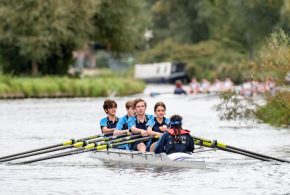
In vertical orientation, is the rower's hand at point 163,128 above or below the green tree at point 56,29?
below

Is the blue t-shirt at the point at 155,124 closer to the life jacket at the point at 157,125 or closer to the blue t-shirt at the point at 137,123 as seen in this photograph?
the life jacket at the point at 157,125

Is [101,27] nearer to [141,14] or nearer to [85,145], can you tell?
[141,14]

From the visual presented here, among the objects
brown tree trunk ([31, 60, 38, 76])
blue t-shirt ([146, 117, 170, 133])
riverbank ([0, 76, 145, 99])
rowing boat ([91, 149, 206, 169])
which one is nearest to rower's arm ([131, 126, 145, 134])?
blue t-shirt ([146, 117, 170, 133])

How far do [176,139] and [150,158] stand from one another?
1.12 m

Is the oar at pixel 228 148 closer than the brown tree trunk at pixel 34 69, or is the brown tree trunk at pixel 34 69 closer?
→ the oar at pixel 228 148

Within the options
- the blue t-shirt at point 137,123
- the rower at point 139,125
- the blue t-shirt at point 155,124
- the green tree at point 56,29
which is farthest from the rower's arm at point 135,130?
the green tree at point 56,29

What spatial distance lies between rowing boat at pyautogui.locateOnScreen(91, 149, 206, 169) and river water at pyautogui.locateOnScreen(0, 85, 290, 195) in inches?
6.7

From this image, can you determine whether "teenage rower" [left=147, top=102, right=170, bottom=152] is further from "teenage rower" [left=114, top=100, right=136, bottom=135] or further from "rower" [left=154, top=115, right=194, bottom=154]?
"teenage rower" [left=114, top=100, right=136, bottom=135]

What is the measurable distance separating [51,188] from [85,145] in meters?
4.54

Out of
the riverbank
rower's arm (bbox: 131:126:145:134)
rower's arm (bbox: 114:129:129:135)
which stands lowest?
rower's arm (bbox: 114:129:129:135)

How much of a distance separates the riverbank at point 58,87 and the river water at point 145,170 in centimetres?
1900

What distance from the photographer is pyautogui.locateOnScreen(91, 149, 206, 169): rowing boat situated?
22.7 meters

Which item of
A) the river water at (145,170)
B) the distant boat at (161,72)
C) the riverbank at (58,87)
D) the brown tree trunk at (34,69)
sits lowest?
the river water at (145,170)

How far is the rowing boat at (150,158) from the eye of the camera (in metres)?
22.7
